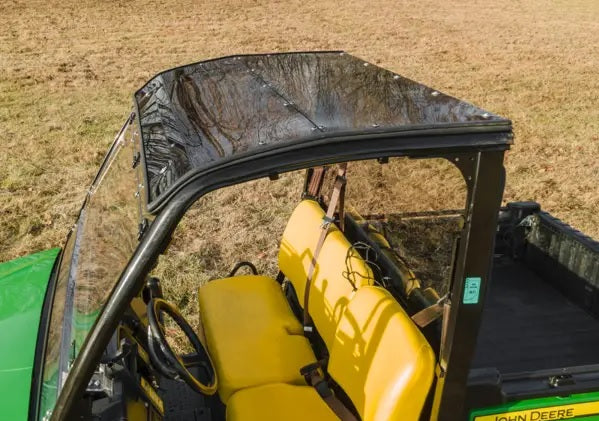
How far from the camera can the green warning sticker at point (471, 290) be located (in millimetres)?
1742

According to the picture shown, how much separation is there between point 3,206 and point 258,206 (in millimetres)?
2199

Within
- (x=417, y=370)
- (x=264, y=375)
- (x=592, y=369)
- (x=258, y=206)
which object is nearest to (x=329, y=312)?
(x=264, y=375)

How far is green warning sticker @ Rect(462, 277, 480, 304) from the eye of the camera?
5.72 feet

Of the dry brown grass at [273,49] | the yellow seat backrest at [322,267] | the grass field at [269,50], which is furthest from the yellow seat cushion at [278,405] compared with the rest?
the dry brown grass at [273,49]

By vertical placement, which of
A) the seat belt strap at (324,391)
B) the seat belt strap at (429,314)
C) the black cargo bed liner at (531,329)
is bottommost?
the seat belt strap at (324,391)

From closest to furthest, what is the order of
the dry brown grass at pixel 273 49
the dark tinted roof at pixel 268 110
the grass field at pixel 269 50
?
the dark tinted roof at pixel 268 110 < the grass field at pixel 269 50 < the dry brown grass at pixel 273 49

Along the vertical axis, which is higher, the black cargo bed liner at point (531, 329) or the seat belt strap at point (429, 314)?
the seat belt strap at point (429, 314)

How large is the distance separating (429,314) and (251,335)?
1.02 metres

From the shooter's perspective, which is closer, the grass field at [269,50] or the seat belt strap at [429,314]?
the seat belt strap at [429,314]

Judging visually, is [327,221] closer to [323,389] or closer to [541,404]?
[323,389]

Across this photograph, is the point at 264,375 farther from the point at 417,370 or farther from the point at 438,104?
the point at 438,104

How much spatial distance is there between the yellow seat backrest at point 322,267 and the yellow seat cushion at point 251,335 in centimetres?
13

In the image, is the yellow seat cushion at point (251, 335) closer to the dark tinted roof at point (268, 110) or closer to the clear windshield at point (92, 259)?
the clear windshield at point (92, 259)

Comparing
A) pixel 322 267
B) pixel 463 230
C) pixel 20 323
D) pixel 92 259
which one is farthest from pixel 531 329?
pixel 20 323
